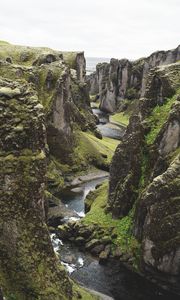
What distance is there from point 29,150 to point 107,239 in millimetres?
31459

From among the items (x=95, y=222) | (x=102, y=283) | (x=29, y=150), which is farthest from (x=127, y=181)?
(x=29, y=150)

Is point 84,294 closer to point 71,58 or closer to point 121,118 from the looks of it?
point 71,58

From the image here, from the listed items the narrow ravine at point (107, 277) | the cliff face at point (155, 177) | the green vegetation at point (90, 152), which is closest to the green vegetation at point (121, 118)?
the green vegetation at point (90, 152)

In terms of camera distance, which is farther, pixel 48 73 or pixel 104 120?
pixel 104 120

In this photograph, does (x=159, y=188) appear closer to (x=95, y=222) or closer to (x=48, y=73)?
(x=95, y=222)

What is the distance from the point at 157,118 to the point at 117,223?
17.2 m

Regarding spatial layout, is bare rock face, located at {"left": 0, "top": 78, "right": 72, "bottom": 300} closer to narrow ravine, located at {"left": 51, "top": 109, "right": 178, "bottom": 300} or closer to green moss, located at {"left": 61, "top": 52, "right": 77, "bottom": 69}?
narrow ravine, located at {"left": 51, "top": 109, "right": 178, "bottom": 300}

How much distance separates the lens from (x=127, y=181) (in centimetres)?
7262

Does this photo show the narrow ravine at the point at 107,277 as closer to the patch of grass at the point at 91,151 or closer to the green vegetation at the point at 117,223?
the green vegetation at the point at 117,223

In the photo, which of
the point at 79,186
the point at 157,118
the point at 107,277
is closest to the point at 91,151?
the point at 79,186

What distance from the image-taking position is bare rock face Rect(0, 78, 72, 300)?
40281mm

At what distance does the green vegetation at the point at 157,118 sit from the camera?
235 feet

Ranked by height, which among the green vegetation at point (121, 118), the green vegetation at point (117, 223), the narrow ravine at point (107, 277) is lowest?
the narrow ravine at point (107, 277)

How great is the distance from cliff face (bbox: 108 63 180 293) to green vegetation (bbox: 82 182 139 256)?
1.29 m
